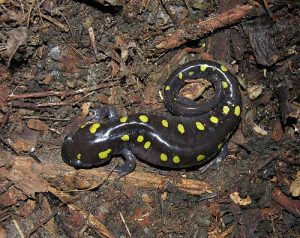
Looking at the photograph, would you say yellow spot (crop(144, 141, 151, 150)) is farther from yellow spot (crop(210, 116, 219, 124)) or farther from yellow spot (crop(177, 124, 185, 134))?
yellow spot (crop(210, 116, 219, 124))

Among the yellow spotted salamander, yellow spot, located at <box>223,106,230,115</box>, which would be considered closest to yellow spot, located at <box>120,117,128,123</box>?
the yellow spotted salamander

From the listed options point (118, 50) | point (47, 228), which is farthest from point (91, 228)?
point (118, 50)

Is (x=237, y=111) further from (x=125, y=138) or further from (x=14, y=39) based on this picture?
(x=14, y=39)

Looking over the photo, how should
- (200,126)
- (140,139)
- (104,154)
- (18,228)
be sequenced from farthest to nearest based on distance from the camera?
(200,126), (140,139), (104,154), (18,228)

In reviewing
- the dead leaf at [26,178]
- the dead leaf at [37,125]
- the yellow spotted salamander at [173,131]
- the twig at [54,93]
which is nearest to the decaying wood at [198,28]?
the yellow spotted salamander at [173,131]

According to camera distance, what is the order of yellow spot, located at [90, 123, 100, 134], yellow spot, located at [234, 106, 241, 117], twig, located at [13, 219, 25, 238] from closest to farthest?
twig, located at [13, 219, 25, 238] < yellow spot, located at [90, 123, 100, 134] < yellow spot, located at [234, 106, 241, 117]

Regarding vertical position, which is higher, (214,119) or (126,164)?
(214,119)

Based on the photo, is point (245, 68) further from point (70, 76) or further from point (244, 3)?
point (70, 76)

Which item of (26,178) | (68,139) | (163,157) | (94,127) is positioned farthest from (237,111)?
(26,178)
